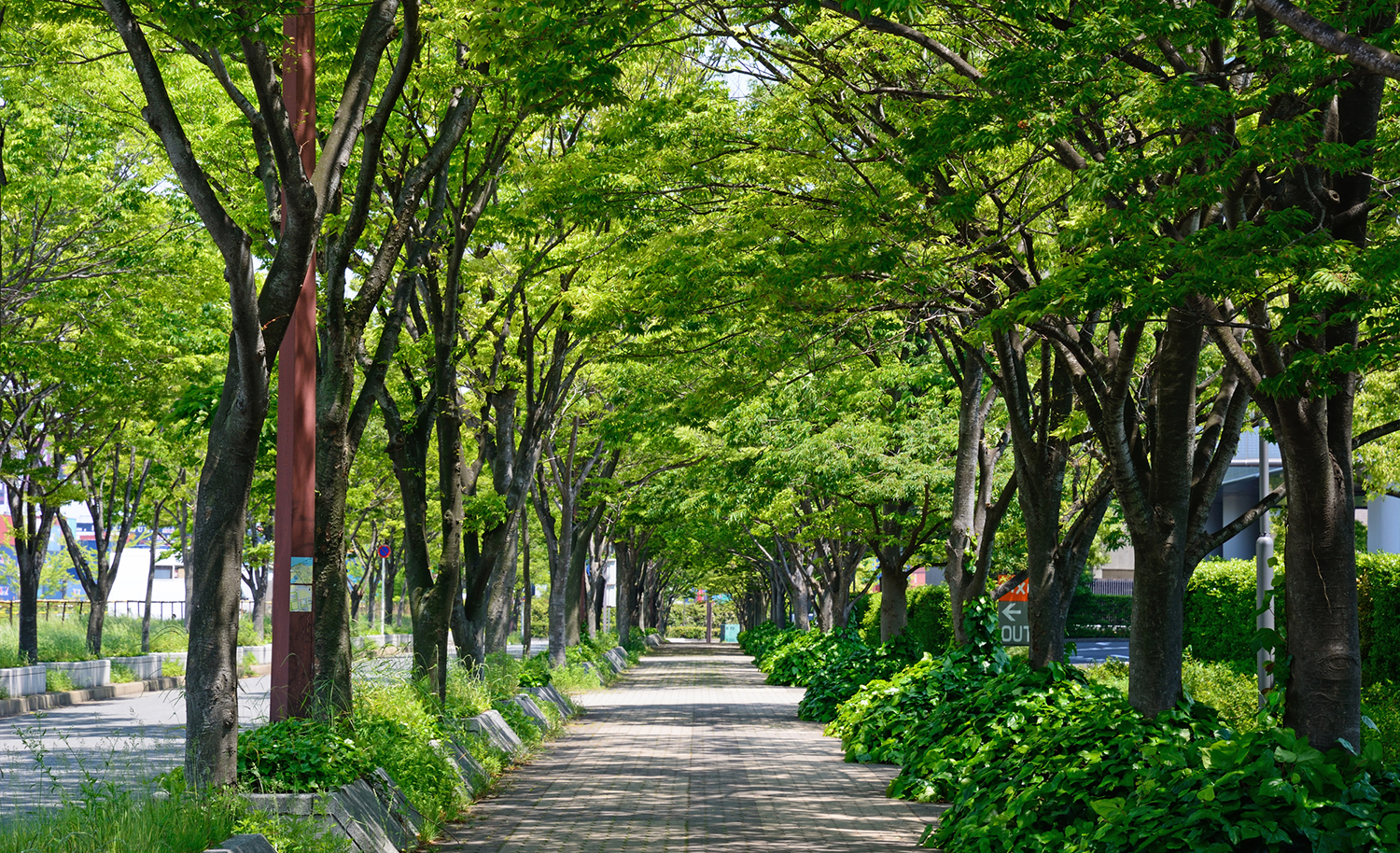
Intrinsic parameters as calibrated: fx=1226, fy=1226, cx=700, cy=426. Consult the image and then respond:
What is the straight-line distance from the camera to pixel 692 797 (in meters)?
11.5

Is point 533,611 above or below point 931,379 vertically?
below

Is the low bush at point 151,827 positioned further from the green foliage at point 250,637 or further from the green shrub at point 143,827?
the green foliage at point 250,637

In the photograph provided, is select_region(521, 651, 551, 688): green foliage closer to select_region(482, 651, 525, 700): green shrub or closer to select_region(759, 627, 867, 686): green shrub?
select_region(482, 651, 525, 700): green shrub

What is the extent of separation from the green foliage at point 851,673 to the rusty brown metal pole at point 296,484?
11.9 metres

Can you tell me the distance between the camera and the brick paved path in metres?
9.20

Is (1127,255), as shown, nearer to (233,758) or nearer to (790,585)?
(233,758)

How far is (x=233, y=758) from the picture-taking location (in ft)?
23.4

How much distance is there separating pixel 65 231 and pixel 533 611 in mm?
82636

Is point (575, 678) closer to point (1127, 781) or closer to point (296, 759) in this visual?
point (296, 759)

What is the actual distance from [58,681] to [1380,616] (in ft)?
73.0

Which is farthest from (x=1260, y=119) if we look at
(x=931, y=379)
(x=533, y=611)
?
(x=533, y=611)

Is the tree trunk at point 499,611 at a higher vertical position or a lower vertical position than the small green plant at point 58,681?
higher

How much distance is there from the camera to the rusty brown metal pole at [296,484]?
28.4ft

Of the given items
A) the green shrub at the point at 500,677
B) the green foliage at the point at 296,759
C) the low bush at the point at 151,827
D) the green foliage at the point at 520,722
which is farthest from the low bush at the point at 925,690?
the low bush at the point at 151,827
